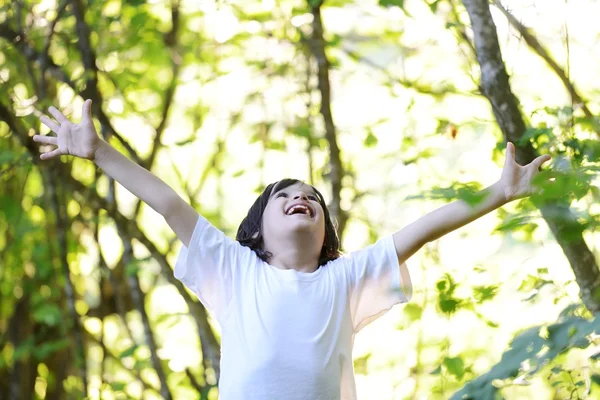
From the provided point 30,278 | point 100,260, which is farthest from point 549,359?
point 30,278

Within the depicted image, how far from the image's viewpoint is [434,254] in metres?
3.23

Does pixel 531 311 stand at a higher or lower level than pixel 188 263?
higher

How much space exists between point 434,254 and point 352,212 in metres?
0.35

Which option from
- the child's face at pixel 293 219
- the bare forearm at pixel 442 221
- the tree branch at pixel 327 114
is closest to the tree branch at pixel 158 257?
the tree branch at pixel 327 114

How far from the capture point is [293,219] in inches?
75.0

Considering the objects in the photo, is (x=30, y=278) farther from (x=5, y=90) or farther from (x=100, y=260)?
(x=5, y=90)

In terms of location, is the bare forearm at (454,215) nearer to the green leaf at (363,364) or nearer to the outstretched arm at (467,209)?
the outstretched arm at (467,209)

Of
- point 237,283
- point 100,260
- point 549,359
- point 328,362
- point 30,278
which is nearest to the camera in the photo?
point 549,359

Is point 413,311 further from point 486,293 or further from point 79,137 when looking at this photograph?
point 79,137

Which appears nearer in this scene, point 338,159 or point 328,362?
point 328,362

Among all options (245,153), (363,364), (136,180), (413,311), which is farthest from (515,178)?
(245,153)

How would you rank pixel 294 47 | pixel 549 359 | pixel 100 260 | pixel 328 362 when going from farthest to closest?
pixel 100 260 → pixel 294 47 → pixel 328 362 → pixel 549 359

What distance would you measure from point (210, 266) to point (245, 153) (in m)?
1.95

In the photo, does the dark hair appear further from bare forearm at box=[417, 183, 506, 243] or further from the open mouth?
bare forearm at box=[417, 183, 506, 243]
